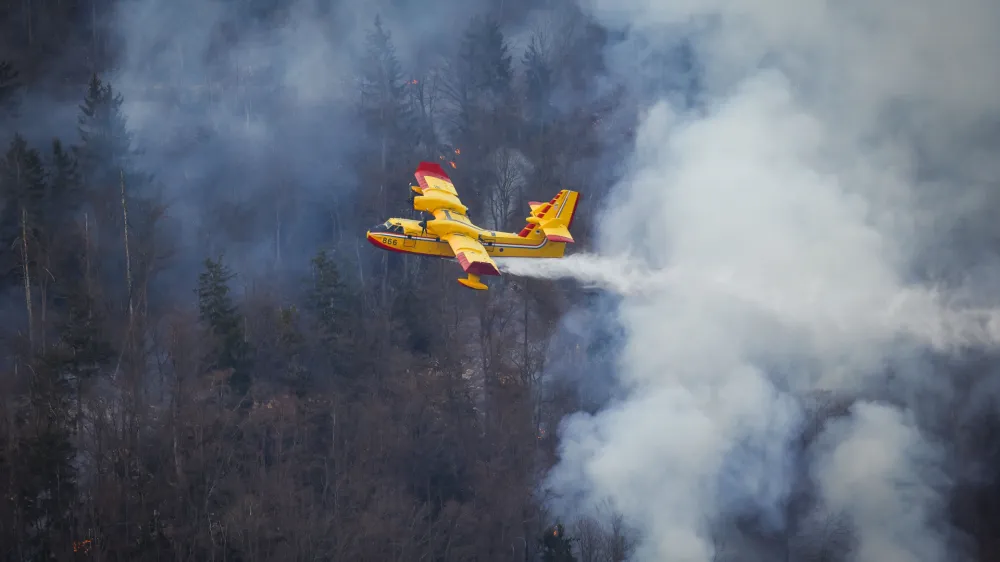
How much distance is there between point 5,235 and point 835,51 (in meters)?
32.4

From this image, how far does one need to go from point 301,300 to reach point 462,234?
34.2 ft

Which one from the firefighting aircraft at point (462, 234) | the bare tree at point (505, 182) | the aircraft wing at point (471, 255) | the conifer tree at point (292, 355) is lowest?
the conifer tree at point (292, 355)

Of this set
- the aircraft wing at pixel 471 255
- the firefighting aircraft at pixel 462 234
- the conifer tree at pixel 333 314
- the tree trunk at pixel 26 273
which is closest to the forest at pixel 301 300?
the conifer tree at pixel 333 314

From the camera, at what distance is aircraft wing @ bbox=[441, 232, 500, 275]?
32.7 m

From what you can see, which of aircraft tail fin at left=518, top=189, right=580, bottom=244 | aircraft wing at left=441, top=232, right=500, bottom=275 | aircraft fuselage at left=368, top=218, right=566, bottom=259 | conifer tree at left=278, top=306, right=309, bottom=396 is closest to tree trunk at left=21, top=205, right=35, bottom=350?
conifer tree at left=278, top=306, right=309, bottom=396

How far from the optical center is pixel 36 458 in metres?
32.0

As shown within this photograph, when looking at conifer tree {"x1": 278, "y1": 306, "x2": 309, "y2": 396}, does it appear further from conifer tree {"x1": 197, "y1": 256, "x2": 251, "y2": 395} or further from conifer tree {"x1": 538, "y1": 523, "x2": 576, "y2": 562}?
conifer tree {"x1": 538, "y1": 523, "x2": 576, "y2": 562}

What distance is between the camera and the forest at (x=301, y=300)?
112 feet

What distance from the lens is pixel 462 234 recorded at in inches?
1373

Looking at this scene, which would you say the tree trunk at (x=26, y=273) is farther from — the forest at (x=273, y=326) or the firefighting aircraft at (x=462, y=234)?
the firefighting aircraft at (x=462, y=234)

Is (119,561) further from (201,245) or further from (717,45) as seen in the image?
(717,45)

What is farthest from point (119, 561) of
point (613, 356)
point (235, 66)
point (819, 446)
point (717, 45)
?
point (717, 45)

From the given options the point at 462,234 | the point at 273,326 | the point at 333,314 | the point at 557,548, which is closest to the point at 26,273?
the point at 273,326

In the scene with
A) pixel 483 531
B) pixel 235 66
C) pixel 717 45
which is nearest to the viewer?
pixel 483 531
